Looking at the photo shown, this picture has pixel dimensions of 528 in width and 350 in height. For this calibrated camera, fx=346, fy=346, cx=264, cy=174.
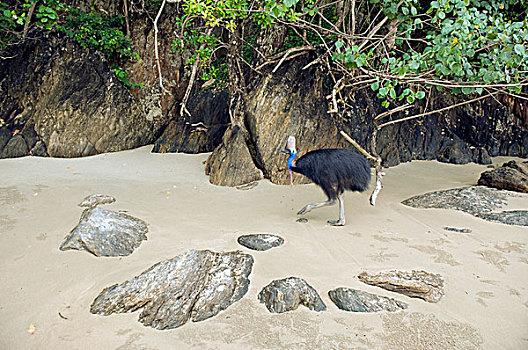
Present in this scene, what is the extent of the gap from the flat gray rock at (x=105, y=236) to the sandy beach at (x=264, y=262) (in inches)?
4.3

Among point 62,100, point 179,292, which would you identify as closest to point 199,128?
point 62,100

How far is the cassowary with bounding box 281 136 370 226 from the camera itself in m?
4.01

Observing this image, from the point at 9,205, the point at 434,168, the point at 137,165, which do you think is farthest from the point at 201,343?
the point at 434,168

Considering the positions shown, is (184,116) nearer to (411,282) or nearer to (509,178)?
(509,178)

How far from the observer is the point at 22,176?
5496 mm

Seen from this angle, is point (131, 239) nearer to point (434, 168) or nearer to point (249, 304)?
point (249, 304)

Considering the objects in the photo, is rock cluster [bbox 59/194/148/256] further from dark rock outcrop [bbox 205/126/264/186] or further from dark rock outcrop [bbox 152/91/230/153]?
dark rock outcrop [bbox 152/91/230/153]

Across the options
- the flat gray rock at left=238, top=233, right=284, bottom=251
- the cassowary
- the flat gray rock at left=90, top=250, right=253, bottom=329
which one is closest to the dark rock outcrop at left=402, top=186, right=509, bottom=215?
the cassowary

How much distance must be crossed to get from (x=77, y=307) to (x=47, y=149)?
605 cm

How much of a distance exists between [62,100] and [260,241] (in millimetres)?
6509

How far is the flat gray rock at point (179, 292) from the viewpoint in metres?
2.30

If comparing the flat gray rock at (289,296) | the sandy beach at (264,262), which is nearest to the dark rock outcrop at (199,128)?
the sandy beach at (264,262)

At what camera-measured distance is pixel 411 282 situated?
2650 millimetres

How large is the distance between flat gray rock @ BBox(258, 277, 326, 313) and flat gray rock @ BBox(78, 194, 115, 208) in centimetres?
280
